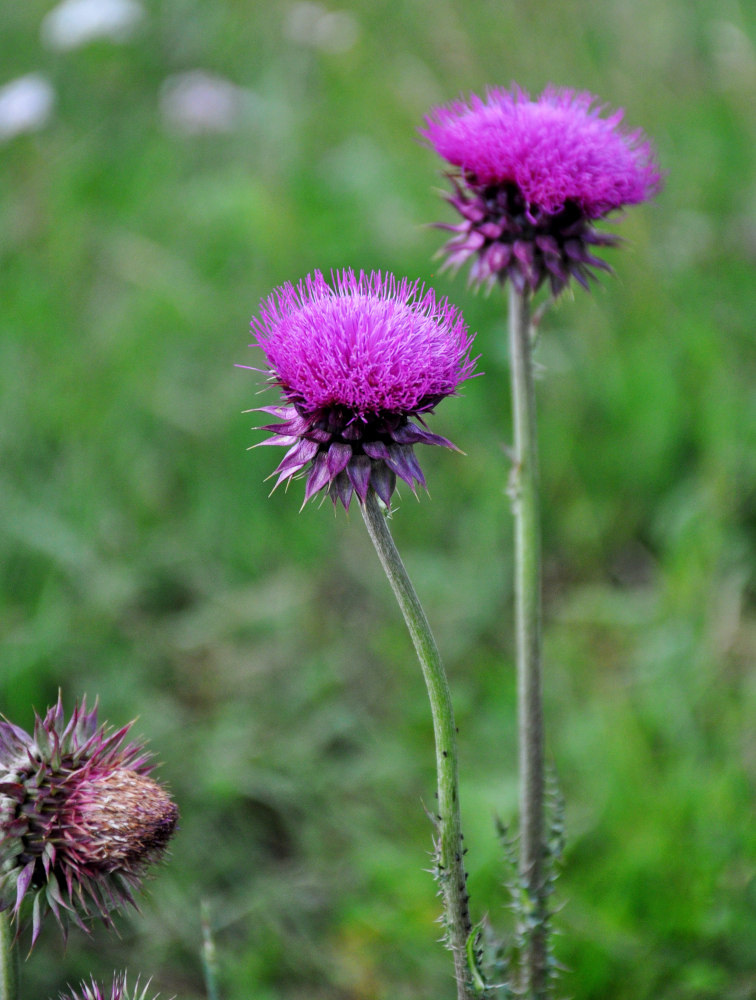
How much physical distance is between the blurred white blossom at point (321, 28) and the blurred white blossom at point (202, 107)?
0.58 meters

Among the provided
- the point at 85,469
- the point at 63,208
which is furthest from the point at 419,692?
the point at 63,208

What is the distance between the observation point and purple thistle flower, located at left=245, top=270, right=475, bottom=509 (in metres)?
1.77

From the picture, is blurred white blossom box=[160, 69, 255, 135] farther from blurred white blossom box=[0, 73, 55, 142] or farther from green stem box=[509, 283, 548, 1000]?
green stem box=[509, 283, 548, 1000]

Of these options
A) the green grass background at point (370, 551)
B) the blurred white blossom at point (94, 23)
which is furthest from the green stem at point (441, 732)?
the blurred white blossom at point (94, 23)

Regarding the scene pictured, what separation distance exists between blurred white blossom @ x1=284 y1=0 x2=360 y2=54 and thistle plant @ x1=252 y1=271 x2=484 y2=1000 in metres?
4.66

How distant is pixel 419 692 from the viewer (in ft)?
12.6

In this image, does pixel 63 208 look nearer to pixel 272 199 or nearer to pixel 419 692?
pixel 272 199

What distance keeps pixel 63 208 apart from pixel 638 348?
352 centimetres

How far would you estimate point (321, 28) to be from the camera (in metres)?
6.10

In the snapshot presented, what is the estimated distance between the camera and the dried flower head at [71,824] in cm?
169

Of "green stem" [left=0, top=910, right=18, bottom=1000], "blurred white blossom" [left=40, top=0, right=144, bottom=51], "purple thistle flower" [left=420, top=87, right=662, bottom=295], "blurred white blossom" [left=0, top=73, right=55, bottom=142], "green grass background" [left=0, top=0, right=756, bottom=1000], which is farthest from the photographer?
"blurred white blossom" [left=40, top=0, right=144, bottom=51]

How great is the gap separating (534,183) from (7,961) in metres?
1.90

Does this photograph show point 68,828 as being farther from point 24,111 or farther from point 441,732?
point 24,111

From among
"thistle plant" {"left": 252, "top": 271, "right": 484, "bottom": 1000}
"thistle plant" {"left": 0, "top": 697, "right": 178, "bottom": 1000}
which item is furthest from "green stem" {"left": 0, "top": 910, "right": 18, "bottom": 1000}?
"thistle plant" {"left": 252, "top": 271, "right": 484, "bottom": 1000}
